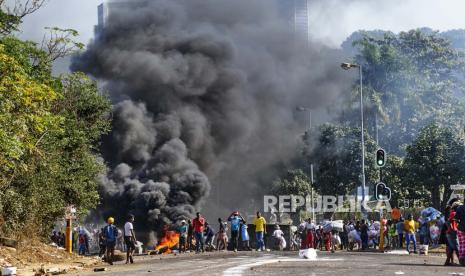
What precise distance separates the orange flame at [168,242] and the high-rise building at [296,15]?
147 ft

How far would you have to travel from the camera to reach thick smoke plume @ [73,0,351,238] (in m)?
50.7

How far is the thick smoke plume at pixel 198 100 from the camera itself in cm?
5066

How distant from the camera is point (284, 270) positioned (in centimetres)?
1500

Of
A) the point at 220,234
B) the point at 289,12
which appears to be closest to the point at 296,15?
the point at 289,12

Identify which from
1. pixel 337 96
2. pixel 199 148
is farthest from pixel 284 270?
pixel 337 96

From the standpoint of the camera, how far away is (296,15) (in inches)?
3875

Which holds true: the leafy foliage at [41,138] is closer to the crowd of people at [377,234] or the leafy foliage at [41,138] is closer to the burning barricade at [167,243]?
the burning barricade at [167,243]

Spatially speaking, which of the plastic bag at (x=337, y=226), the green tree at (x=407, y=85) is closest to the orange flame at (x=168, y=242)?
the plastic bag at (x=337, y=226)

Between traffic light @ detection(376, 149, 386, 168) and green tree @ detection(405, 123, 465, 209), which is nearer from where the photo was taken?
traffic light @ detection(376, 149, 386, 168)

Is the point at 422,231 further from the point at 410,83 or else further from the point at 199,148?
the point at 410,83

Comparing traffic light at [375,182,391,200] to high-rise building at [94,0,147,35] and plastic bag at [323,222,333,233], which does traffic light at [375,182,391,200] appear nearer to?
plastic bag at [323,222,333,233]

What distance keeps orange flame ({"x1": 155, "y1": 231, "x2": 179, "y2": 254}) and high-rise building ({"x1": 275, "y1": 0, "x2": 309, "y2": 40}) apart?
44.7 meters

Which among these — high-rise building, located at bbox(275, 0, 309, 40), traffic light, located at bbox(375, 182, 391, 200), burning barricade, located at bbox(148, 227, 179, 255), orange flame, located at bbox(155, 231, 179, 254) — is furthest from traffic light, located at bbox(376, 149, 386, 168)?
high-rise building, located at bbox(275, 0, 309, 40)

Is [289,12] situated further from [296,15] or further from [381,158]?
[381,158]
